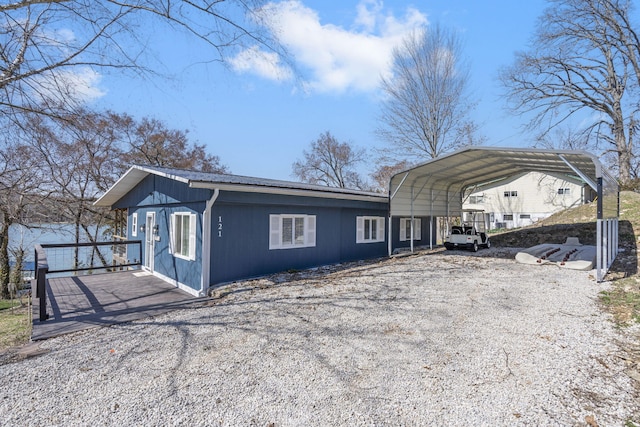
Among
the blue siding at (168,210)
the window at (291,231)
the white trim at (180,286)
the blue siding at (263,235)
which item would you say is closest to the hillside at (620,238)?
the blue siding at (263,235)

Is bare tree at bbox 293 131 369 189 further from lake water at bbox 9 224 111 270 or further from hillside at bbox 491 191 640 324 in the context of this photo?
lake water at bbox 9 224 111 270

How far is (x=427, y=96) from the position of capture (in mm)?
23438


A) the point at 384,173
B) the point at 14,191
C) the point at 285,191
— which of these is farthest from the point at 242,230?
the point at 384,173

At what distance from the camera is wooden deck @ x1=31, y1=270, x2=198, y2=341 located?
5.65 meters

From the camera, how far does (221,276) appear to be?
8141 mm

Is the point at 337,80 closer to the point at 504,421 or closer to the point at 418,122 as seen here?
the point at 504,421

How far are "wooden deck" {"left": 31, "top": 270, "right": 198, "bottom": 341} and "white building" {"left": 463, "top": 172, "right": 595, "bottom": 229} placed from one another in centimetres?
2914

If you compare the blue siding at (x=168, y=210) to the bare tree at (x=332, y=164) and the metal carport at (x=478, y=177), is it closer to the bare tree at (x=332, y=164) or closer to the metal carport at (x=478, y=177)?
the metal carport at (x=478, y=177)

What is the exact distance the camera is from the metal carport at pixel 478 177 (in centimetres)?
961

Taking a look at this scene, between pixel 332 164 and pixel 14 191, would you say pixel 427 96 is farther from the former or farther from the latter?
pixel 14 191

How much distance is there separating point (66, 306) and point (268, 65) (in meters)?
6.44

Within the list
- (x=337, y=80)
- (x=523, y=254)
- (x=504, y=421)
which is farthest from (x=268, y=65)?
(x=523, y=254)

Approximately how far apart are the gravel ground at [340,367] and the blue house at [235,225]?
6.75 ft

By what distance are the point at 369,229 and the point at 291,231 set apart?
4.15 m
